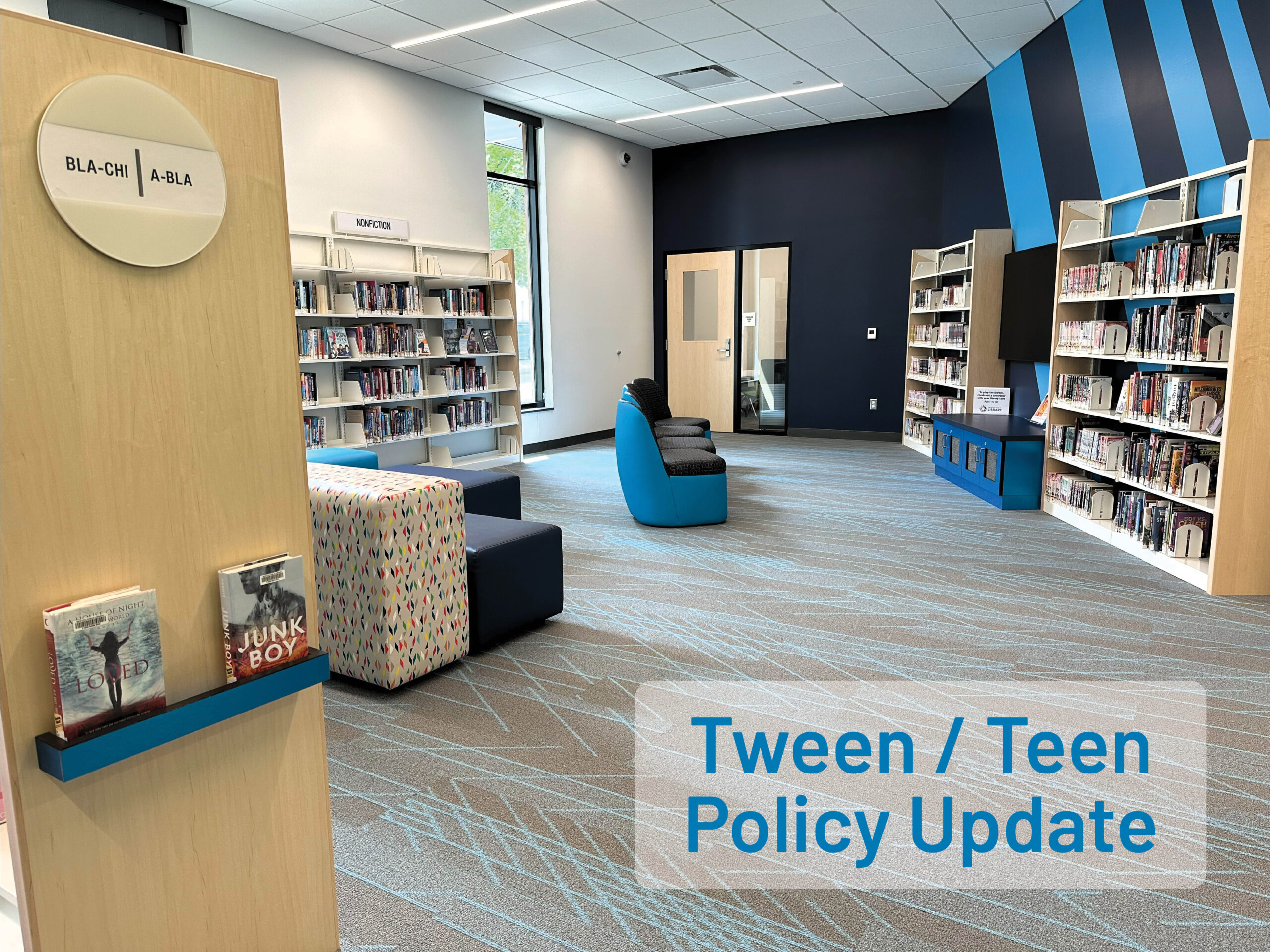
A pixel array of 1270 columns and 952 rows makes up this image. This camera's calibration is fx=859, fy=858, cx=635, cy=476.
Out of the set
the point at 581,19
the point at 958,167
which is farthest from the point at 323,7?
the point at 958,167

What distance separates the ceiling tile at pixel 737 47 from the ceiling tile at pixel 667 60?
101 mm

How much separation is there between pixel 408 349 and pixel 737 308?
4851mm

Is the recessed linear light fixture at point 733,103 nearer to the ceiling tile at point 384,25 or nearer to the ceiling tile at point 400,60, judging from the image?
the ceiling tile at point 400,60

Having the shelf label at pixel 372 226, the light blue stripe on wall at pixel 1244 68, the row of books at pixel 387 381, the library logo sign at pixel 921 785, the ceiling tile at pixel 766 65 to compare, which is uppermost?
the ceiling tile at pixel 766 65

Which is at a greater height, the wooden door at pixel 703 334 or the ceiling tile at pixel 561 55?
the ceiling tile at pixel 561 55

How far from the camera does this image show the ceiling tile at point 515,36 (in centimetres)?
648

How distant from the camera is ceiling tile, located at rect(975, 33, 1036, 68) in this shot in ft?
23.1

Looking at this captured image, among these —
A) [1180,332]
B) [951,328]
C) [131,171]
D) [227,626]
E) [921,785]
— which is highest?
[131,171]

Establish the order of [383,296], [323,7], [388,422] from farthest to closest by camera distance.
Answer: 1. [388,422]
2. [383,296]
3. [323,7]

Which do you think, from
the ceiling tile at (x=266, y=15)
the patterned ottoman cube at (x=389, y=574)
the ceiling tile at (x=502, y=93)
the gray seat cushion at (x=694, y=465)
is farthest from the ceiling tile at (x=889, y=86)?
the patterned ottoman cube at (x=389, y=574)

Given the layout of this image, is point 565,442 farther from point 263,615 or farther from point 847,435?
point 263,615

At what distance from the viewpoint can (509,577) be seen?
3.64 metres

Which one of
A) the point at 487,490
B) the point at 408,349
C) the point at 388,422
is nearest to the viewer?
the point at 487,490

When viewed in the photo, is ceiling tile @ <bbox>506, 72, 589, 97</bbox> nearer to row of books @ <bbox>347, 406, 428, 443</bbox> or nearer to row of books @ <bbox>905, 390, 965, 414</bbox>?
row of books @ <bbox>347, 406, 428, 443</bbox>
